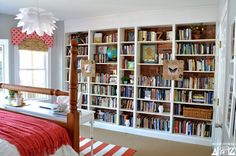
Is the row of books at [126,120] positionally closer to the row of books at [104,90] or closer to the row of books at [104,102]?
the row of books at [104,102]

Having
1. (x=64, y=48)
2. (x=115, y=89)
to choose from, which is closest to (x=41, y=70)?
(x=64, y=48)

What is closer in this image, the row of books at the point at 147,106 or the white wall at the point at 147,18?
the white wall at the point at 147,18

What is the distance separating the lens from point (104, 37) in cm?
468

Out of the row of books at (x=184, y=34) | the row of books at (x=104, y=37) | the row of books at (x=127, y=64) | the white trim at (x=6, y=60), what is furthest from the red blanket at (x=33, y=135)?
the row of books at (x=184, y=34)

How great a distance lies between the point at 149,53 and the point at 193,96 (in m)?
1.25

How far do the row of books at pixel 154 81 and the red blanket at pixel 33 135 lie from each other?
7.86ft

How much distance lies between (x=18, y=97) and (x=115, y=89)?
6.92 ft

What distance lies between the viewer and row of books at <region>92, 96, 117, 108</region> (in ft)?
14.8

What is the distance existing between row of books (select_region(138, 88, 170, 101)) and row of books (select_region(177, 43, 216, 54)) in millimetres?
863

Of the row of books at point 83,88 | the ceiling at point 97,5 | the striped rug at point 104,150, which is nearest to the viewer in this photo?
the striped rug at point 104,150

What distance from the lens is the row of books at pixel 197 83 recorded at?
370cm

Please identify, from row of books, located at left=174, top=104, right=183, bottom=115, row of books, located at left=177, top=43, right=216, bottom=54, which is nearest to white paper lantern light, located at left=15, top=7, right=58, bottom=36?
row of books, located at left=177, top=43, right=216, bottom=54

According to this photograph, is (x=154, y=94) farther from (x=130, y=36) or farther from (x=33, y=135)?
(x=33, y=135)

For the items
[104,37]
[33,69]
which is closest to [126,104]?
[104,37]
